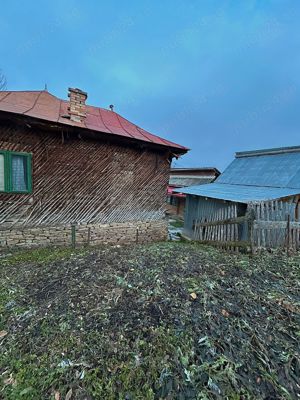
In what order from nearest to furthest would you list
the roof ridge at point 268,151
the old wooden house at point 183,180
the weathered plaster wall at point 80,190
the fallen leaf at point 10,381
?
the fallen leaf at point 10,381 < the weathered plaster wall at point 80,190 < the roof ridge at point 268,151 < the old wooden house at point 183,180

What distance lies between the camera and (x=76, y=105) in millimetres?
6945

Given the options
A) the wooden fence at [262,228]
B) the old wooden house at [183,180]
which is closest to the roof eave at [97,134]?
the wooden fence at [262,228]

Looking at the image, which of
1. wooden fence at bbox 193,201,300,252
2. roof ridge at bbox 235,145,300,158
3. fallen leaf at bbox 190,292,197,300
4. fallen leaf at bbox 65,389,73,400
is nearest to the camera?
fallen leaf at bbox 65,389,73,400

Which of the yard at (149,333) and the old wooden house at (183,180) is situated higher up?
the old wooden house at (183,180)

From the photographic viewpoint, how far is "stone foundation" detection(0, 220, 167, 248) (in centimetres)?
643

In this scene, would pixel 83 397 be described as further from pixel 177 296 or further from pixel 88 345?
pixel 177 296

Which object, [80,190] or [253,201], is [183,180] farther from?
[253,201]

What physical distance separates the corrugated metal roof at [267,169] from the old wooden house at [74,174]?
4.77 metres

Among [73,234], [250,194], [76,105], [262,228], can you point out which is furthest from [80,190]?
[250,194]

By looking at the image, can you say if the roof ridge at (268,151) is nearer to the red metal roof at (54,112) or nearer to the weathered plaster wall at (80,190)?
the red metal roof at (54,112)

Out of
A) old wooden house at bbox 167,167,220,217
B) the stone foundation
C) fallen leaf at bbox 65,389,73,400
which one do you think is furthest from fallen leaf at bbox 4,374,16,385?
old wooden house at bbox 167,167,220,217

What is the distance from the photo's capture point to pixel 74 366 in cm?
229

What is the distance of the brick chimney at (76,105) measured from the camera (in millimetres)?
6840

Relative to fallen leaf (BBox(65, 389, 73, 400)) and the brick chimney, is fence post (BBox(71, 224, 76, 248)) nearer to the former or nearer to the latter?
the brick chimney
